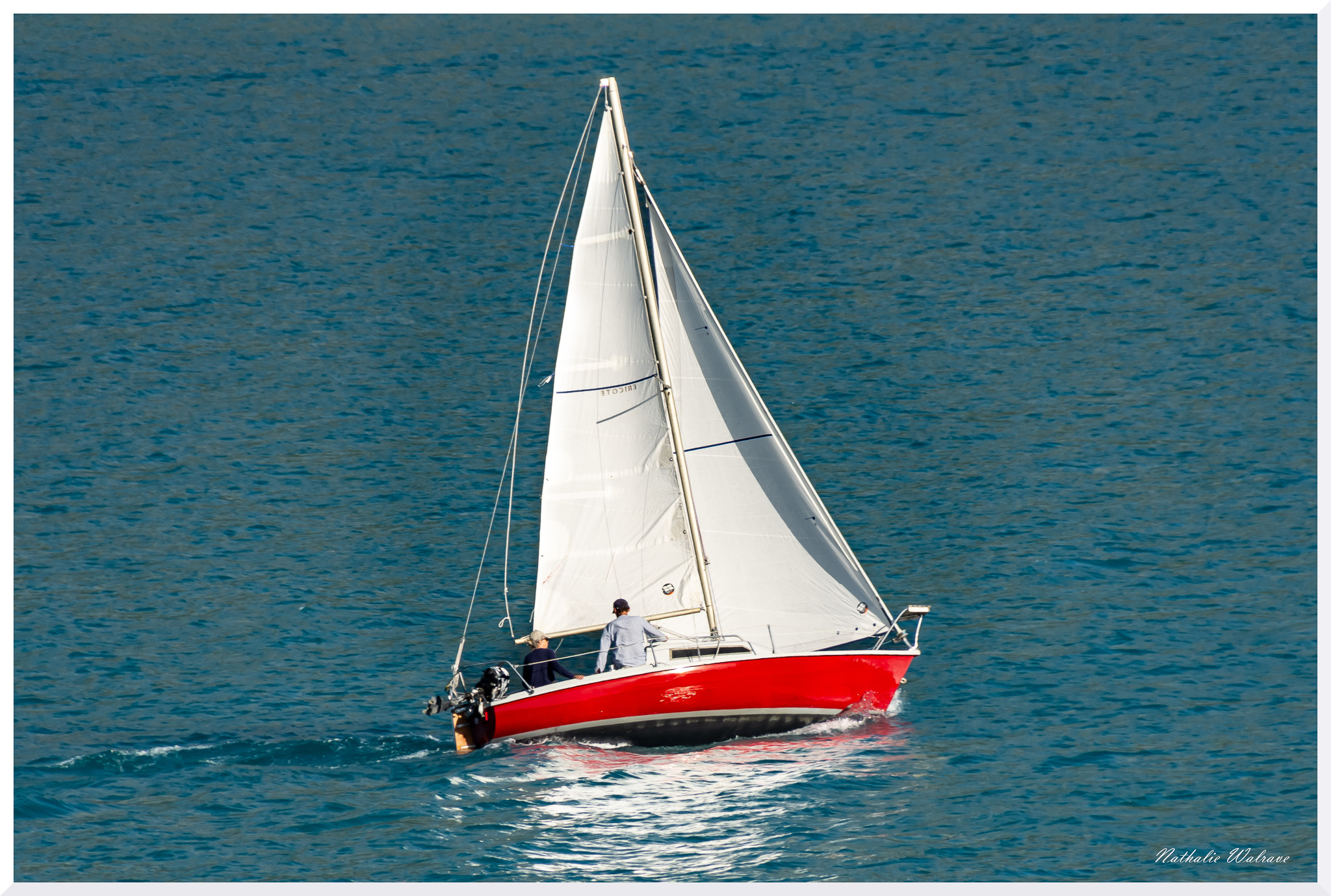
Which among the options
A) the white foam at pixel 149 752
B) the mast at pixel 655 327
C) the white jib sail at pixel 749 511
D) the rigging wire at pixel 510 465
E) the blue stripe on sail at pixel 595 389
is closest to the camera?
the mast at pixel 655 327

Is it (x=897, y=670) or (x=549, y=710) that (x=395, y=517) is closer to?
(x=549, y=710)

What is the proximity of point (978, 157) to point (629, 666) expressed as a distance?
3906 cm

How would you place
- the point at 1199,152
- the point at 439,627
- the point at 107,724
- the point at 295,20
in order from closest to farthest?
the point at 107,724 → the point at 439,627 → the point at 1199,152 → the point at 295,20

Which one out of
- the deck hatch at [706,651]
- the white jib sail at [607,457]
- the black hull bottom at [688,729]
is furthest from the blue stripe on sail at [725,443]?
the black hull bottom at [688,729]

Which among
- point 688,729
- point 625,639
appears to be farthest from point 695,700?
point 625,639

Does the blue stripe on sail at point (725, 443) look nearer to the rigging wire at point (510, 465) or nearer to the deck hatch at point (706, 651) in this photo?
the rigging wire at point (510, 465)

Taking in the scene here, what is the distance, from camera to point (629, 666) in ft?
91.9

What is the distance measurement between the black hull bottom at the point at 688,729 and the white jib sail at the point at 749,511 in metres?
1.72

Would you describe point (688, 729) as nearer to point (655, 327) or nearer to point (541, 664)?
point (541, 664)

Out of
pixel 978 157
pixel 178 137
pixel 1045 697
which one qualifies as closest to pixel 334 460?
pixel 1045 697

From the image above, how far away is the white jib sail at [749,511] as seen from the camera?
29.6 meters

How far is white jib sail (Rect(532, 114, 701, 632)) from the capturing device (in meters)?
29.3

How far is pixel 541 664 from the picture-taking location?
1117 inches

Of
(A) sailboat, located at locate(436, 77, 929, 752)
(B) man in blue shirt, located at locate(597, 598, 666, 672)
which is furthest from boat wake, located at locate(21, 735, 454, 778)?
(B) man in blue shirt, located at locate(597, 598, 666, 672)
